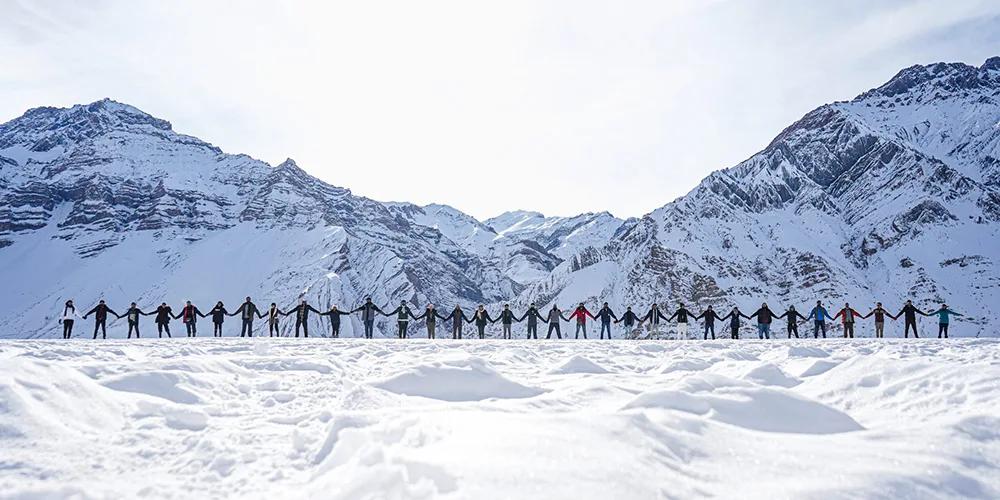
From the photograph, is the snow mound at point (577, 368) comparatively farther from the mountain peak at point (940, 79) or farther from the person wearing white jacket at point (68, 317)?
the mountain peak at point (940, 79)

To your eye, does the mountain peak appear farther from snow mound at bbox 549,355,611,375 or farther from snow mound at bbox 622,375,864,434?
snow mound at bbox 622,375,864,434

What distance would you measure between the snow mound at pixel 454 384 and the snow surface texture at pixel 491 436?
3 cm

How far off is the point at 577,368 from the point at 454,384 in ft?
10.6

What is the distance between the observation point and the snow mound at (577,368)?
10570 millimetres

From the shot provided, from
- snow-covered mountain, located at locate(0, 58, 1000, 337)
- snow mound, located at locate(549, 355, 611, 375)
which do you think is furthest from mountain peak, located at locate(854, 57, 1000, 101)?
snow mound, located at locate(549, 355, 611, 375)

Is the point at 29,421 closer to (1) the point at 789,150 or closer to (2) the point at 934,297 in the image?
(2) the point at 934,297

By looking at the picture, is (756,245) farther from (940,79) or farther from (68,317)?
(68,317)

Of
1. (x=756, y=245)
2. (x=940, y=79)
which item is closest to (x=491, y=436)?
(x=756, y=245)

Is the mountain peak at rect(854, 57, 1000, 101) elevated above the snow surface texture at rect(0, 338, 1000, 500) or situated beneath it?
elevated above

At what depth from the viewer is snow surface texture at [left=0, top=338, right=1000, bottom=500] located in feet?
13.6

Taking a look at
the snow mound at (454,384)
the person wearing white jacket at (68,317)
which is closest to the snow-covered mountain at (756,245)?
the snow mound at (454,384)

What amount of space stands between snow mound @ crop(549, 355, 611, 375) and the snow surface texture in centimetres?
185

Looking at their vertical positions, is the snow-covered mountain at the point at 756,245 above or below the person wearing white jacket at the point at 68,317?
above

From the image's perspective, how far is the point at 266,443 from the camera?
5.55 meters
